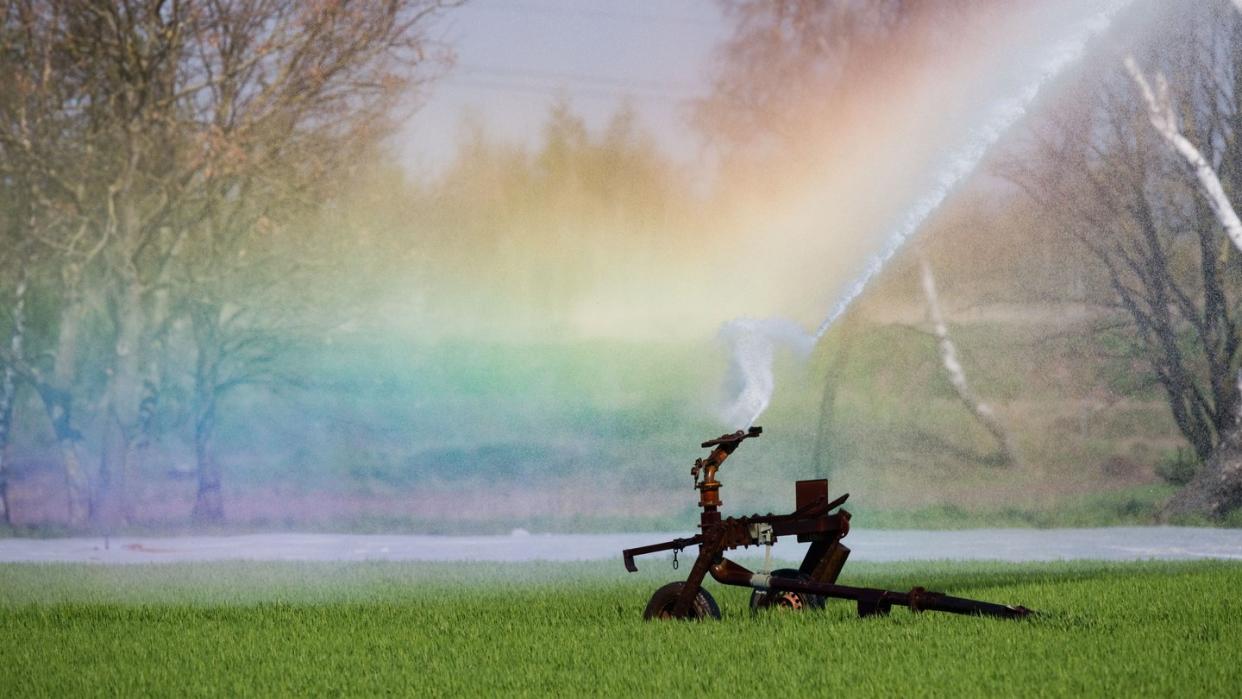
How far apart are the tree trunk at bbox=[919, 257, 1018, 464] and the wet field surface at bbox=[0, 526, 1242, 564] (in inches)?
171

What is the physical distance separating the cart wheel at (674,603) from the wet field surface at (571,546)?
674 centimetres

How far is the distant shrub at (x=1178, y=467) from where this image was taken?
26.9m

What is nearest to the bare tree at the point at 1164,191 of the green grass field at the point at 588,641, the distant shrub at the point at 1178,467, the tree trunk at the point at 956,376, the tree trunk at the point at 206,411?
the distant shrub at the point at 1178,467

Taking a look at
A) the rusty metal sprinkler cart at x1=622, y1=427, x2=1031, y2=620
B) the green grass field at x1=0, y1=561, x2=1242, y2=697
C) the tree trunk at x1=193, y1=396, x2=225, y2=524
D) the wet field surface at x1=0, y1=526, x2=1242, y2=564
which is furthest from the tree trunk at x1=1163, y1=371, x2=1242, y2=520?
the tree trunk at x1=193, y1=396, x2=225, y2=524

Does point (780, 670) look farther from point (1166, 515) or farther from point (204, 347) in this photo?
point (204, 347)

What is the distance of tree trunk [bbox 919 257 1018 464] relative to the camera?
28.2 m

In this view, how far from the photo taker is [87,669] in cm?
1079

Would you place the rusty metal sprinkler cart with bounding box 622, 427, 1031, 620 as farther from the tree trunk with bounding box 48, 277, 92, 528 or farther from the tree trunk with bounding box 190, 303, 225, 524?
the tree trunk with bounding box 48, 277, 92, 528

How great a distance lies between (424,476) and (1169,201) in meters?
14.7

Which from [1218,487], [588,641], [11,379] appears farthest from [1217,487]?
[11,379]

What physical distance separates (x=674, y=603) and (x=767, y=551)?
0.91 metres

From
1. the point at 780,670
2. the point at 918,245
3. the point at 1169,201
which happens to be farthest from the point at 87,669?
the point at 1169,201

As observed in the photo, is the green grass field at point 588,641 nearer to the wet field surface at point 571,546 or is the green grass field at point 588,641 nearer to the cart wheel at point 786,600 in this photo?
the cart wheel at point 786,600

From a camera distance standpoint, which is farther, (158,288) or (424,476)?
(424,476)
